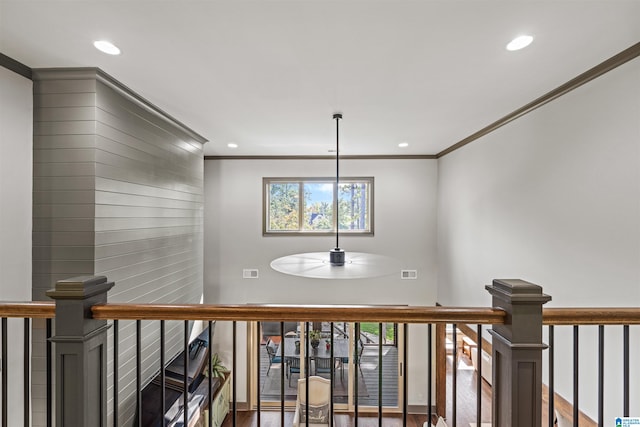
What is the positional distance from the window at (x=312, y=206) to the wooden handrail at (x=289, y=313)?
423cm

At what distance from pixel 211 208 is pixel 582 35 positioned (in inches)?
203

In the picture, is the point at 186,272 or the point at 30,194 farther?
the point at 186,272

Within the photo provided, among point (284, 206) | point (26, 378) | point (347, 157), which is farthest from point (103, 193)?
point (347, 157)

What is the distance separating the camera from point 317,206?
218 inches

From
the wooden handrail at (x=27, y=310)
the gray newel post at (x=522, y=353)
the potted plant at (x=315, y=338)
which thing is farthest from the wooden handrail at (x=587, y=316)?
the potted plant at (x=315, y=338)

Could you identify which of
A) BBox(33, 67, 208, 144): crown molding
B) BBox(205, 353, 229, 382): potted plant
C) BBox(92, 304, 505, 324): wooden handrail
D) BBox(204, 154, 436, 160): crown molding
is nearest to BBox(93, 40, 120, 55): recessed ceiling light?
BBox(33, 67, 208, 144): crown molding

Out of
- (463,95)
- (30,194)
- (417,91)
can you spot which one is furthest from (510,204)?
(30,194)

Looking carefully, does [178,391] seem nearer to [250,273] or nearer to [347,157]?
[250,273]

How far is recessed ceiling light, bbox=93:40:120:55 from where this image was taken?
6.20 ft

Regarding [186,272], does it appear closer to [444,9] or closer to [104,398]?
[104,398]

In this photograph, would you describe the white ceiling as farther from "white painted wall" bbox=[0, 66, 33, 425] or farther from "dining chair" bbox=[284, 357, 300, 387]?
"dining chair" bbox=[284, 357, 300, 387]

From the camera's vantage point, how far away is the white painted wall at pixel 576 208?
1934mm

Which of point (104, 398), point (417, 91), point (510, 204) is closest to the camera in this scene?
point (104, 398)

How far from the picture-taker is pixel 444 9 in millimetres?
1561
